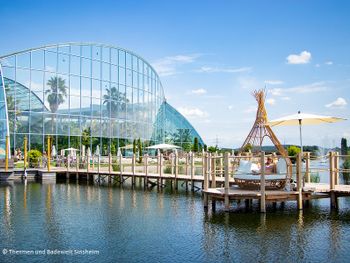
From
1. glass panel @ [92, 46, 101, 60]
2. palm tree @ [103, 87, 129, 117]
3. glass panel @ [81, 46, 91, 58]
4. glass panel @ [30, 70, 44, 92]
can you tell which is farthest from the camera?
palm tree @ [103, 87, 129, 117]

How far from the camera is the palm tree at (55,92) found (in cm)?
3356

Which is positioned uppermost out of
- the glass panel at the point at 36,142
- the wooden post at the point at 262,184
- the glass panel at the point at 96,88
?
the glass panel at the point at 96,88

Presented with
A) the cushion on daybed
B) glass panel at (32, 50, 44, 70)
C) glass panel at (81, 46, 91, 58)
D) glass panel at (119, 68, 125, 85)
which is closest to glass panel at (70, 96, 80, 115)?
glass panel at (32, 50, 44, 70)

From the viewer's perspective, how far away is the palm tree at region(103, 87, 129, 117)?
124 ft

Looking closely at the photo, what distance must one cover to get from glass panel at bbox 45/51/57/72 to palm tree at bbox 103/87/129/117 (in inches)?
212

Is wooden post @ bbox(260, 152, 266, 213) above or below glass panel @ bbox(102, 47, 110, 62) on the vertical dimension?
below

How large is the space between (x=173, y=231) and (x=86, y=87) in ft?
90.7

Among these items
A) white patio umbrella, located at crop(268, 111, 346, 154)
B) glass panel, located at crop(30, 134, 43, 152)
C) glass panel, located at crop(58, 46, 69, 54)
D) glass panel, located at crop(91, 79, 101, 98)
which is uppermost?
glass panel, located at crop(58, 46, 69, 54)

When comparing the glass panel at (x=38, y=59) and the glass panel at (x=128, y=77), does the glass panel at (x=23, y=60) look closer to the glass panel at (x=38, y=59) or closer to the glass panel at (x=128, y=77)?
the glass panel at (x=38, y=59)

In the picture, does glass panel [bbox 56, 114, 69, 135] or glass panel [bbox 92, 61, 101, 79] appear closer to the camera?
glass panel [bbox 56, 114, 69, 135]

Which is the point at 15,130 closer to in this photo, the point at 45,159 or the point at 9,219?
the point at 45,159

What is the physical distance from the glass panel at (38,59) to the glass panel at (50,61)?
1.15 ft

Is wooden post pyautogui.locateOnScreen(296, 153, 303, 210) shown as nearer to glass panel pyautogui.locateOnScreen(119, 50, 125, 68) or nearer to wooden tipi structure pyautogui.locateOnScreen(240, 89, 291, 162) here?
wooden tipi structure pyautogui.locateOnScreen(240, 89, 291, 162)

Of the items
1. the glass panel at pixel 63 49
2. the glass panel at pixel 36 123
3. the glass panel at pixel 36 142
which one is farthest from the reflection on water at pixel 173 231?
the glass panel at pixel 63 49
